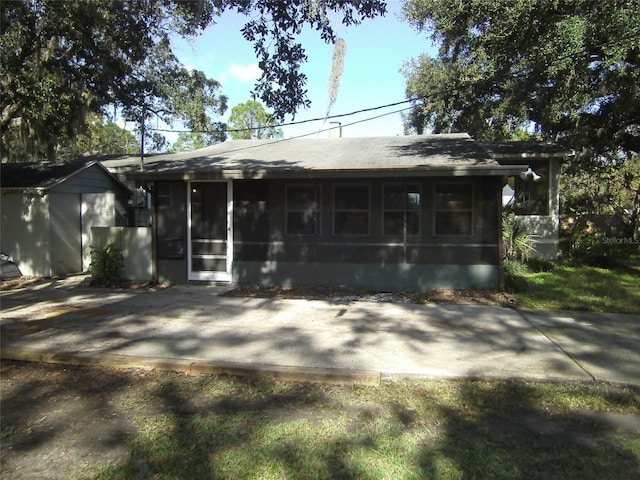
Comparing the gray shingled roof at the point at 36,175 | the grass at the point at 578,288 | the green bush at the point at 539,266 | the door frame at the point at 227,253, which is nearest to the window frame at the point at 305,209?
the door frame at the point at 227,253

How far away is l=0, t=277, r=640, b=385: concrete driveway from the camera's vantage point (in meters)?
4.83

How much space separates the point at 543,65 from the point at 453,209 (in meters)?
3.42

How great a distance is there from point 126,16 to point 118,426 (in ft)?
31.7

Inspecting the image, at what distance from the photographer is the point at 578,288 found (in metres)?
9.41

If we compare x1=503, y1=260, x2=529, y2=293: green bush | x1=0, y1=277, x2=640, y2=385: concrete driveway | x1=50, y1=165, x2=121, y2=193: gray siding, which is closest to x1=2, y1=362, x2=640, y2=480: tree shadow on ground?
x1=0, y1=277, x2=640, y2=385: concrete driveway

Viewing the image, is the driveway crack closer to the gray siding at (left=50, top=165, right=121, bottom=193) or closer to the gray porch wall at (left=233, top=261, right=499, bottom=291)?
the gray porch wall at (left=233, top=261, right=499, bottom=291)

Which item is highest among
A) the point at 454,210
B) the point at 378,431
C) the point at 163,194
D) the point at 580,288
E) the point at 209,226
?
the point at 163,194

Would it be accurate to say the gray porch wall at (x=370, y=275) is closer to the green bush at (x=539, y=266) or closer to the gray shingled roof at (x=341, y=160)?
the gray shingled roof at (x=341, y=160)

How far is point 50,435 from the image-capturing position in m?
3.49

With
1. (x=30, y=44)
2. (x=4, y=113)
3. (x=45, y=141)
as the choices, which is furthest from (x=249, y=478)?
(x=45, y=141)

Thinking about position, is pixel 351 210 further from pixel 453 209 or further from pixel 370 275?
pixel 453 209

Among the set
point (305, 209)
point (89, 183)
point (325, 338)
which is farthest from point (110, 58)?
point (325, 338)

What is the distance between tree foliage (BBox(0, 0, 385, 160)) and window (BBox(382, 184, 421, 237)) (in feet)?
11.0

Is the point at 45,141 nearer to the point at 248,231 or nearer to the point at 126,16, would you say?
the point at 126,16
